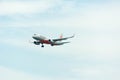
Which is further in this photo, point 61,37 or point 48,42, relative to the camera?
point 61,37

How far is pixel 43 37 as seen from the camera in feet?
360

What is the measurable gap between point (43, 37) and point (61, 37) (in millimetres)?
10652

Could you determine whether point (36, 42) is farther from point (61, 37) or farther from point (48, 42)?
point (61, 37)

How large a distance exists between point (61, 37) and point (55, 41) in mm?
6868

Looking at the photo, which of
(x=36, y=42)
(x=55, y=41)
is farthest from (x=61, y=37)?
(x=36, y=42)

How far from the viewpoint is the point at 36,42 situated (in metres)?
107

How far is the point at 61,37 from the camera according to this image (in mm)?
116875

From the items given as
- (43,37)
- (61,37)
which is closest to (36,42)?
(43,37)

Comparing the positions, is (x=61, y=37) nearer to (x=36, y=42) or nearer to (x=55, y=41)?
(x=55, y=41)

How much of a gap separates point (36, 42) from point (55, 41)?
879cm

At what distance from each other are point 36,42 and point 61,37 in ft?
47.8

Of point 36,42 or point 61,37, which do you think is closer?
point 36,42

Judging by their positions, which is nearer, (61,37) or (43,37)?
→ (43,37)

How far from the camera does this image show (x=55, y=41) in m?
111
